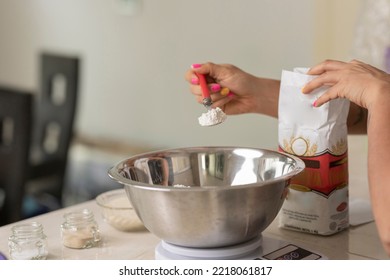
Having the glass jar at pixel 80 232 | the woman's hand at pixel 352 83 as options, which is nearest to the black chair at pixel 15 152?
the glass jar at pixel 80 232

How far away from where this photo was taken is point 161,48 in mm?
3260

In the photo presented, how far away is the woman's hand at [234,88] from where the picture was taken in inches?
58.1

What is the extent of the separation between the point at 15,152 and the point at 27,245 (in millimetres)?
997

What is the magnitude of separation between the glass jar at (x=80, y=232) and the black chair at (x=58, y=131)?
155cm

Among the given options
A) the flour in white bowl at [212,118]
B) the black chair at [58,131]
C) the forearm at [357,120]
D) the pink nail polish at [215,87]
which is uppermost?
the pink nail polish at [215,87]

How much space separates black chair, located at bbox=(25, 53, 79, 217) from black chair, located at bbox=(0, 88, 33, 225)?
601mm

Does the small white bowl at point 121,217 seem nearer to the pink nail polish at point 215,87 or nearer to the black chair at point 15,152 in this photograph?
the pink nail polish at point 215,87

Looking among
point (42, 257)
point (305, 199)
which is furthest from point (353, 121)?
point (42, 257)

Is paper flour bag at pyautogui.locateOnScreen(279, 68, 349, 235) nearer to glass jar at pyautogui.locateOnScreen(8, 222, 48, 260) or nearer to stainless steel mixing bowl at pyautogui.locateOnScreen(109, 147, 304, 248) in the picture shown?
stainless steel mixing bowl at pyautogui.locateOnScreen(109, 147, 304, 248)

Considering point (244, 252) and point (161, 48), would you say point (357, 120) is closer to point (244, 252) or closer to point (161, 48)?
point (244, 252)

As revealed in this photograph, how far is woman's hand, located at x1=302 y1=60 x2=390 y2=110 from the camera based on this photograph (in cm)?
117

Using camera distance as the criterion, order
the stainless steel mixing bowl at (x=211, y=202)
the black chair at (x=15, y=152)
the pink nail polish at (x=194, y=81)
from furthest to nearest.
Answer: the black chair at (x=15, y=152)
the pink nail polish at (x=194, y=81)
the stainless steel mixing bowl at (x=211, y=202)

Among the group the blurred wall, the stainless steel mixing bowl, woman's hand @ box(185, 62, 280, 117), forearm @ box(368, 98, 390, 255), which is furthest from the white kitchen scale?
the blurred wall

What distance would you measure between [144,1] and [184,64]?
1.18ft
